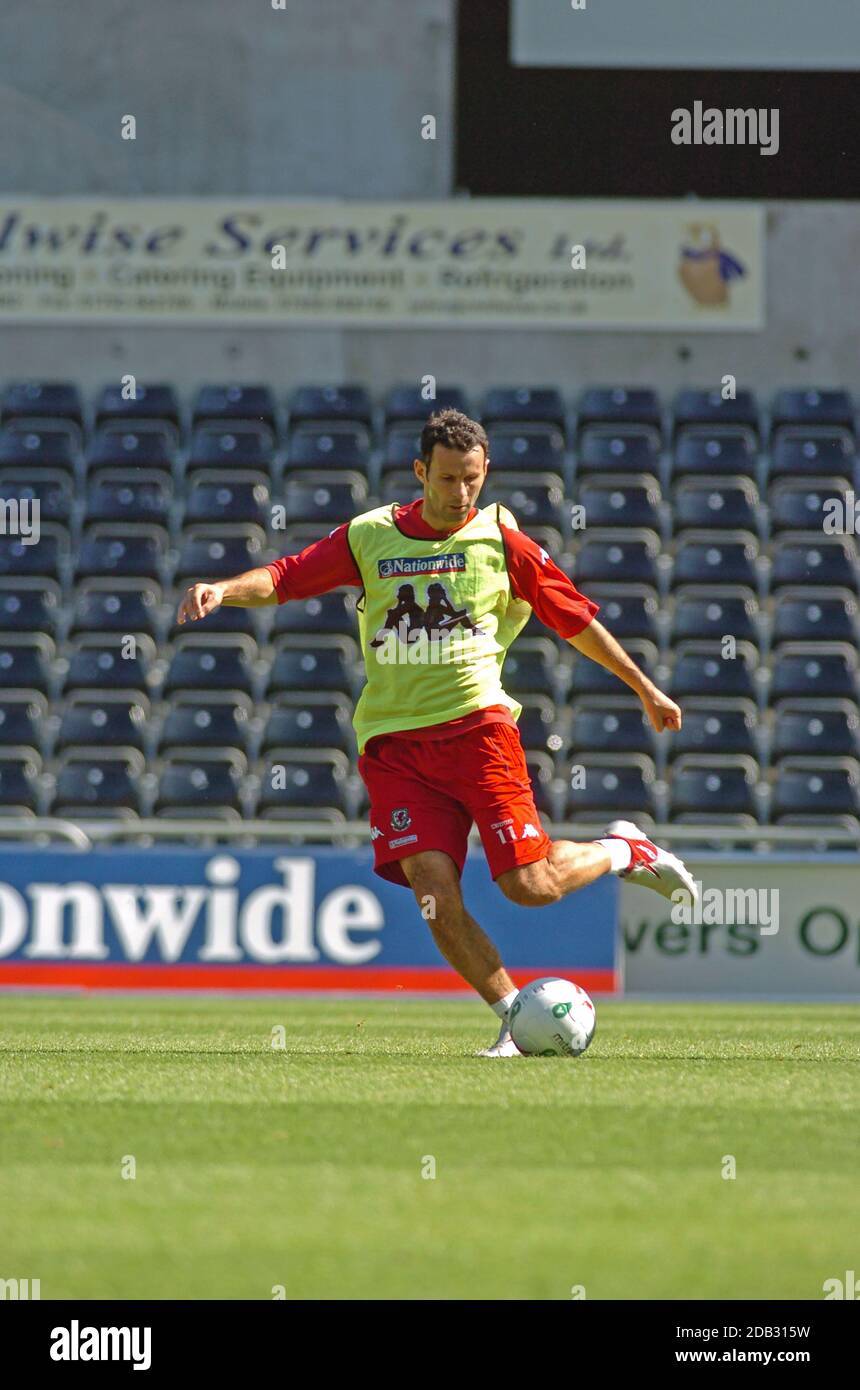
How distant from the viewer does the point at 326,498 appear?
17.3 meters

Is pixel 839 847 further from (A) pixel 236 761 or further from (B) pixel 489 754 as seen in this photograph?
(B) pixel 489 754

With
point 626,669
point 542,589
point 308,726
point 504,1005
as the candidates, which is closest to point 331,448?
point 308,726

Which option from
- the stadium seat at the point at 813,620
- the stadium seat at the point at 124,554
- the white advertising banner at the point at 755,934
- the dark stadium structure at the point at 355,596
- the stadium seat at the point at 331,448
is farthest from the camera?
the stadium seat at the point at 331,448

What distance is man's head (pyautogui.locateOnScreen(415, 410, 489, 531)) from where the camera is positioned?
21.6ft

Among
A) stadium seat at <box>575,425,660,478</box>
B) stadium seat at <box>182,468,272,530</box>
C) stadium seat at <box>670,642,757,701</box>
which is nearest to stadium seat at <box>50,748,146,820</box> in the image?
stadium seat at <box>182,468,272,530</box>

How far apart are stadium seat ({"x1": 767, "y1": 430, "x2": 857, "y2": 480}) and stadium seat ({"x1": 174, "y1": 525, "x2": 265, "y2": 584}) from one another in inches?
178

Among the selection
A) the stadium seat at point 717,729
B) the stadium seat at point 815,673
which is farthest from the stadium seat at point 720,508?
the stadium seat at point 717,729

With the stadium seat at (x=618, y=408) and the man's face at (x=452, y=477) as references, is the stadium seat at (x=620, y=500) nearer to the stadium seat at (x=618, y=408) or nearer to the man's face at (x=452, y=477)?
the stadium seat at (x=618, y=408)

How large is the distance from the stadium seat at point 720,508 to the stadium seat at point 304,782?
3.79 m

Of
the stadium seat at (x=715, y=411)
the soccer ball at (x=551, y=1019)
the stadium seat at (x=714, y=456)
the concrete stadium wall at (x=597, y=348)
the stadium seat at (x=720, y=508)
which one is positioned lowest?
the soccer ball at (x=551, y=1019)

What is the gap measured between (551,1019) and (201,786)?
930cm

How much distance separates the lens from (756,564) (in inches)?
676

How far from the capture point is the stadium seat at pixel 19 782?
15703 millimetres
